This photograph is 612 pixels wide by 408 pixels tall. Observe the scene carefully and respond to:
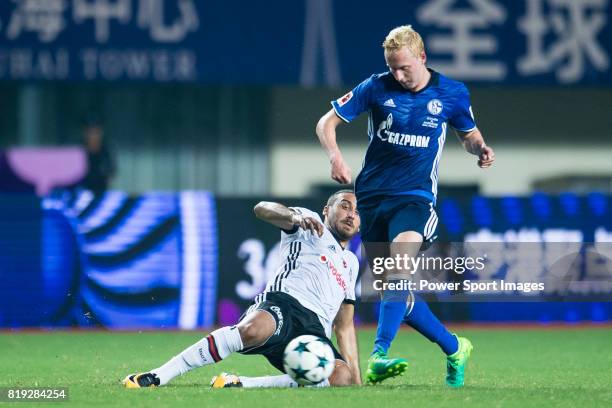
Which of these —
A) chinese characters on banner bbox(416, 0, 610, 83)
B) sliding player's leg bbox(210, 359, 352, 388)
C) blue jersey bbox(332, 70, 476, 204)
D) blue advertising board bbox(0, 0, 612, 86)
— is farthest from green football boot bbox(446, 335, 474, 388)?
chinese characters on banner bbox(416, 0, 610, 83)

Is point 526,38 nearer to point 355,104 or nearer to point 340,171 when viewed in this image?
point 355,104

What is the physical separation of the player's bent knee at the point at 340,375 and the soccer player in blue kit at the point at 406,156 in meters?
0.29

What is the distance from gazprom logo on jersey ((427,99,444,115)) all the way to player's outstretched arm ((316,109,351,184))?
1.50 feet

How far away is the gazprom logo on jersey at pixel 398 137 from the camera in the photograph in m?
6.64

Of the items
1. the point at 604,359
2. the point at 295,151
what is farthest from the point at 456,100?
the point at 295,151

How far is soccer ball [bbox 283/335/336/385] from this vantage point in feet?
20.2

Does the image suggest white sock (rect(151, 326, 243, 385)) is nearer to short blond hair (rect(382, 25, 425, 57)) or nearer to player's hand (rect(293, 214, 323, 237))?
player's hand (rect(293, 214, 323, 237))

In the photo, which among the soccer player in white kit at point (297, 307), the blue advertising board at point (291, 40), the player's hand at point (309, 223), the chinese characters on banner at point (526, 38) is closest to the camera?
the player's hand at point (309, 223)

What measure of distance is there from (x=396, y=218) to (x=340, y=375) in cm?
84

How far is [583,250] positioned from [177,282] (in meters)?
3.86

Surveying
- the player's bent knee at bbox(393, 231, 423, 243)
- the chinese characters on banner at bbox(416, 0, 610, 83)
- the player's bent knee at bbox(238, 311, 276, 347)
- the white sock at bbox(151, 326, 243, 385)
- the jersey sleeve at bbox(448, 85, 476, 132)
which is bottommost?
the white sock at bbox(151, 326, 243, 385)

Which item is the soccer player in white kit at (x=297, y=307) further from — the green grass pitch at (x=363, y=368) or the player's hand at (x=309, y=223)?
the green grass pitch at (x=363, y=368)

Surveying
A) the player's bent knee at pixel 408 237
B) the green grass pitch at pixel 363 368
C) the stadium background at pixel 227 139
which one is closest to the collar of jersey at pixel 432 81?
the player's bent knee at pixel 408 237

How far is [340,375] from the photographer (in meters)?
6.41
